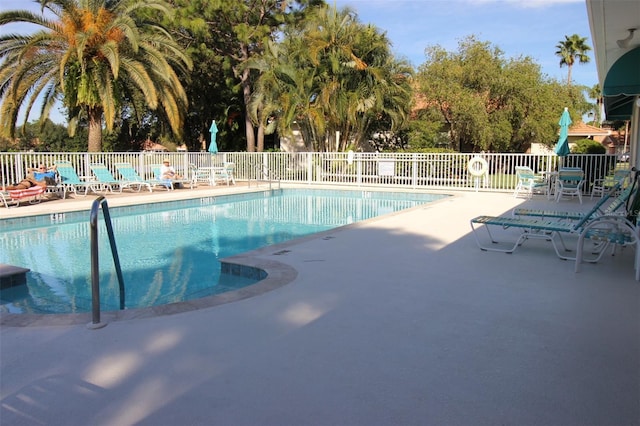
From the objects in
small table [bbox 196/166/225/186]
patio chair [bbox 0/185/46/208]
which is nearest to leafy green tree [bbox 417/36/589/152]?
small table [bbox 196/166/225/186]

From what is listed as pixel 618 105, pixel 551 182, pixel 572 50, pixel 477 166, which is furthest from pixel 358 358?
pixel 572 50

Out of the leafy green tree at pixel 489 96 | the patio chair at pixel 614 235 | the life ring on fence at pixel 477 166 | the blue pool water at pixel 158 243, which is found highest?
the leafy green tree at pixel 489 96

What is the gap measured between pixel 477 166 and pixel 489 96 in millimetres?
8607

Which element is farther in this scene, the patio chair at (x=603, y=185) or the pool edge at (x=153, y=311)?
the patio chair at (x=603, y=185)

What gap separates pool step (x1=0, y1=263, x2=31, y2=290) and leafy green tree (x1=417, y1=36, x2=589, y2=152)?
2132cm

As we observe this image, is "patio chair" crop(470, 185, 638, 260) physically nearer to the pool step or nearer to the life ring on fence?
the pool step

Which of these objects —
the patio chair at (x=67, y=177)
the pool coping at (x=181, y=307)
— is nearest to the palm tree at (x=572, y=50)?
the patio chair at (x=67, y=177)

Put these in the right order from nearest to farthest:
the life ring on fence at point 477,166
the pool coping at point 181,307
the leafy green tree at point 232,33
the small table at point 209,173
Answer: the pool coping at point 181,307, the life ring on fence at point 477,166, the small table at point 209,173, the leafy green tree at point 232,33

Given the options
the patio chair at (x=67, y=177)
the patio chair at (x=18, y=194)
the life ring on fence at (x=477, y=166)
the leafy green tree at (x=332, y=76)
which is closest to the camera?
the patio chair at (x=18, y=194)

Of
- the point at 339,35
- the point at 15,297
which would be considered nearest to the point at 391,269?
the point at 15,297

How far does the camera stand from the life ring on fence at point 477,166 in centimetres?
1744

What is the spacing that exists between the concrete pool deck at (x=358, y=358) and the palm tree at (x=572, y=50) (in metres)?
50.0

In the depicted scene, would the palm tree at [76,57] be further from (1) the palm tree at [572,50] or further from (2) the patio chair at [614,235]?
(1) the palm tree at [572,50]

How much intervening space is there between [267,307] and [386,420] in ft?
6.66
